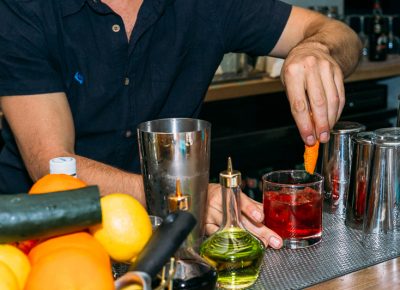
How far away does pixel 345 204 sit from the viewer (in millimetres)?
1264

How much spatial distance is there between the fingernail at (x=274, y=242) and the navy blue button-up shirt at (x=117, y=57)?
0.64 meters

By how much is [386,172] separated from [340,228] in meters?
0.15

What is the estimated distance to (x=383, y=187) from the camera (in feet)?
3.63

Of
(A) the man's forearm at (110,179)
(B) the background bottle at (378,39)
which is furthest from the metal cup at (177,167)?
(B) the background bottle at (378,39)

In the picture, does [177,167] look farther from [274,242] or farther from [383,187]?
[383,187]

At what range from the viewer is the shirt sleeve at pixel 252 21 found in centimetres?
172

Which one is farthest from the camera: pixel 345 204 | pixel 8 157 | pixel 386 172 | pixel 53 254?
pixel 8 157

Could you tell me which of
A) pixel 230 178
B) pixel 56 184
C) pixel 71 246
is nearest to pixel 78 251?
pixel 71 246

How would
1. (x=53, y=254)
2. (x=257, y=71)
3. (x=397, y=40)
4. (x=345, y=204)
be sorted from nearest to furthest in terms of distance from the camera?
(x=53, y=254) → (x=345, y=204) → (x=257, y=71) → (x=397, y=40)

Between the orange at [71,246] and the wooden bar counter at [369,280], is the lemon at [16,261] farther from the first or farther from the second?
the wooden bar counter at [369,280]

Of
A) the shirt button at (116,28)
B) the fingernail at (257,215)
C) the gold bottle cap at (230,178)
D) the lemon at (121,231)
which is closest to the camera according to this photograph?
the lemon at (121,231)

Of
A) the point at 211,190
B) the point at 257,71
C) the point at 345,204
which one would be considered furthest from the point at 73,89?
the point at 257,71

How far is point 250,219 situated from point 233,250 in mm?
141

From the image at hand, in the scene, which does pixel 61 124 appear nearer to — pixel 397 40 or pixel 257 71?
pixel 257 71
